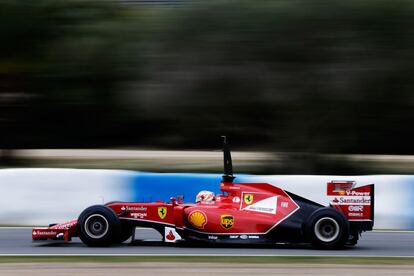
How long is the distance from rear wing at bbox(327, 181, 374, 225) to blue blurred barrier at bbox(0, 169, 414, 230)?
237cm

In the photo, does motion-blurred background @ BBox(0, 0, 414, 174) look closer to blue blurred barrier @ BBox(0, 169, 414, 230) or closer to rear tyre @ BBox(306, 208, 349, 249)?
blue blurred barrier @ BBox(0, 169, 414, 230)

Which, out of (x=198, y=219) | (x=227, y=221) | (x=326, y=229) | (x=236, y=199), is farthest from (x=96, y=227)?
(x=326, y=229)

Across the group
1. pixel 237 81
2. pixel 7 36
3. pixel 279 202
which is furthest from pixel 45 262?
pixel 7 36

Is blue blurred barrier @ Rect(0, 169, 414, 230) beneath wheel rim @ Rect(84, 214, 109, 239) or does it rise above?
above

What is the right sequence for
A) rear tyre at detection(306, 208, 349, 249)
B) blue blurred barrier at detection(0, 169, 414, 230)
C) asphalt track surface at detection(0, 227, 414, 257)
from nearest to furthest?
asphalt track surface at detection(0, 227, 414, 257)
rear tyre at detection(306, 208, 349, 249)
blue blurred barrier at detection(0, 169, 414, 230)

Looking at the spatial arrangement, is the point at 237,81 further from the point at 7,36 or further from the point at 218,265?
the point at 218,265

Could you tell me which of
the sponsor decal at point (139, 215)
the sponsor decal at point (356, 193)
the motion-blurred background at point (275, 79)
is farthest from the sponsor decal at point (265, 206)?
the motion-blurred background at point (275, 79)

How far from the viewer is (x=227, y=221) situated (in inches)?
355

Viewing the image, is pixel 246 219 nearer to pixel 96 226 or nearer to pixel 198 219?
pixel 198 219

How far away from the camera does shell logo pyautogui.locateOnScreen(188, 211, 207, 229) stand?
9.02 meters

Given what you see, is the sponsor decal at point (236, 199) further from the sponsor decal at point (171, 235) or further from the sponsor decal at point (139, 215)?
the sponsor decal at point (139, 215)

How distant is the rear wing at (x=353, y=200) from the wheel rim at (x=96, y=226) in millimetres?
2477

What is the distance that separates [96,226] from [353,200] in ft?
9.16

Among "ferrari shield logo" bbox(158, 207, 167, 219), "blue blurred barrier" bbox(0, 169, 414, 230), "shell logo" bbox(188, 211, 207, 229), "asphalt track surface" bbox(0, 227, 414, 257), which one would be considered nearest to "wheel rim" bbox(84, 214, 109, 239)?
"asphalt track surface" bbox(0, 227, 414, 257)
